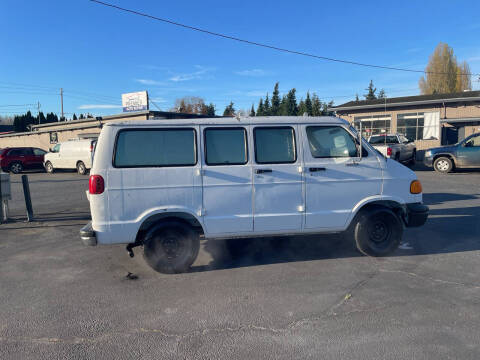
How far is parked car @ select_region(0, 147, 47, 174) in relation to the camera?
21984 mm

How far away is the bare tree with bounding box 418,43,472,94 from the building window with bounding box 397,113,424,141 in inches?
1215

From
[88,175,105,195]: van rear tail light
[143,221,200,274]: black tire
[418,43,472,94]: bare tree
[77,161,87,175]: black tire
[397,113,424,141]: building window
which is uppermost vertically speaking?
[418,43,472,94]: bare tree

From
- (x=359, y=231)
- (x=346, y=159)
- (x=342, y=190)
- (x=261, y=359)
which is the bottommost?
(x=261, y=359)

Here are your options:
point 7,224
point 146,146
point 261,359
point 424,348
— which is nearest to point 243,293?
point 261,359

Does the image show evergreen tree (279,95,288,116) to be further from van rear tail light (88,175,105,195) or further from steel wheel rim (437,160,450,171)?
van rear tail light (88,175,105,195)

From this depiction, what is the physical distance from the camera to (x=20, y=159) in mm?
22391

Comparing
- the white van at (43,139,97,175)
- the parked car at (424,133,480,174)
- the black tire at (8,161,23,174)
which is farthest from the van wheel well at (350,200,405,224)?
the black tire at (8,161,23,174)

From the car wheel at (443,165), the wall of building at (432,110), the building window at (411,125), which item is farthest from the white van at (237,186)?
the building window at (411,125)

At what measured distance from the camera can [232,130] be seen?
15.9 ft

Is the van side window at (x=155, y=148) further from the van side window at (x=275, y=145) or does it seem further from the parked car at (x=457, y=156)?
the parked car at (x=457, y=156)

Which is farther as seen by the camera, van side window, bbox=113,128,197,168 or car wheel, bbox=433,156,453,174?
car wheel, bbox=433,156,453,174

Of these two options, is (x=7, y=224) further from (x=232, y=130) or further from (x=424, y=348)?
(x=424, y=348)

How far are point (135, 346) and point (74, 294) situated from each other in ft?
5.20

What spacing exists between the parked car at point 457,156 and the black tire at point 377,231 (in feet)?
42.5
